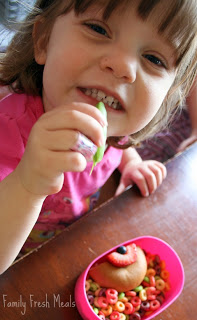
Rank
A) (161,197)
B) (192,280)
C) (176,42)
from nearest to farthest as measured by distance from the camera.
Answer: (176,42) → (192,280) → (161,197)

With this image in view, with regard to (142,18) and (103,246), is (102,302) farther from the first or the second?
(142,18)

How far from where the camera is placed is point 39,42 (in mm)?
735

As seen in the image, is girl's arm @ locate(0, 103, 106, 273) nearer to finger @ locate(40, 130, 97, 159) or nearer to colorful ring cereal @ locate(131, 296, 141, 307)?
finger @ locate(40, 130, 97, 159)

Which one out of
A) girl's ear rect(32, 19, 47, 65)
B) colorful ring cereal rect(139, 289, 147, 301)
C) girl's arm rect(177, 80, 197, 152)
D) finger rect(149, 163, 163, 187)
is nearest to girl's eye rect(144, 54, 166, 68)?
girl's ear rect(32, 19, 47, 65)

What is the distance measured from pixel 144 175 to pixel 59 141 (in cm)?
44

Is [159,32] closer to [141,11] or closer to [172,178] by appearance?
[141,11]

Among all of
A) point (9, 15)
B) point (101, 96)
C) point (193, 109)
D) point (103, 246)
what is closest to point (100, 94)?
point (101, 96)

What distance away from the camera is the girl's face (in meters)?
0.58

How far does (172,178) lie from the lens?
92cm

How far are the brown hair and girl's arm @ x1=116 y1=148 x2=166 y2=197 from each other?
0.08 meters

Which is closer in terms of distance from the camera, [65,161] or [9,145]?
[65,161]

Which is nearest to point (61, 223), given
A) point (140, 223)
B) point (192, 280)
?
point (140, 223)

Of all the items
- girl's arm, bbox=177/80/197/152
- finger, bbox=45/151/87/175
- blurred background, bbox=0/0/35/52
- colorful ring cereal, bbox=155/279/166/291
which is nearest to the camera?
finger, bbox=45/151/87/175

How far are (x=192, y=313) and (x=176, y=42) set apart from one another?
0.51m
